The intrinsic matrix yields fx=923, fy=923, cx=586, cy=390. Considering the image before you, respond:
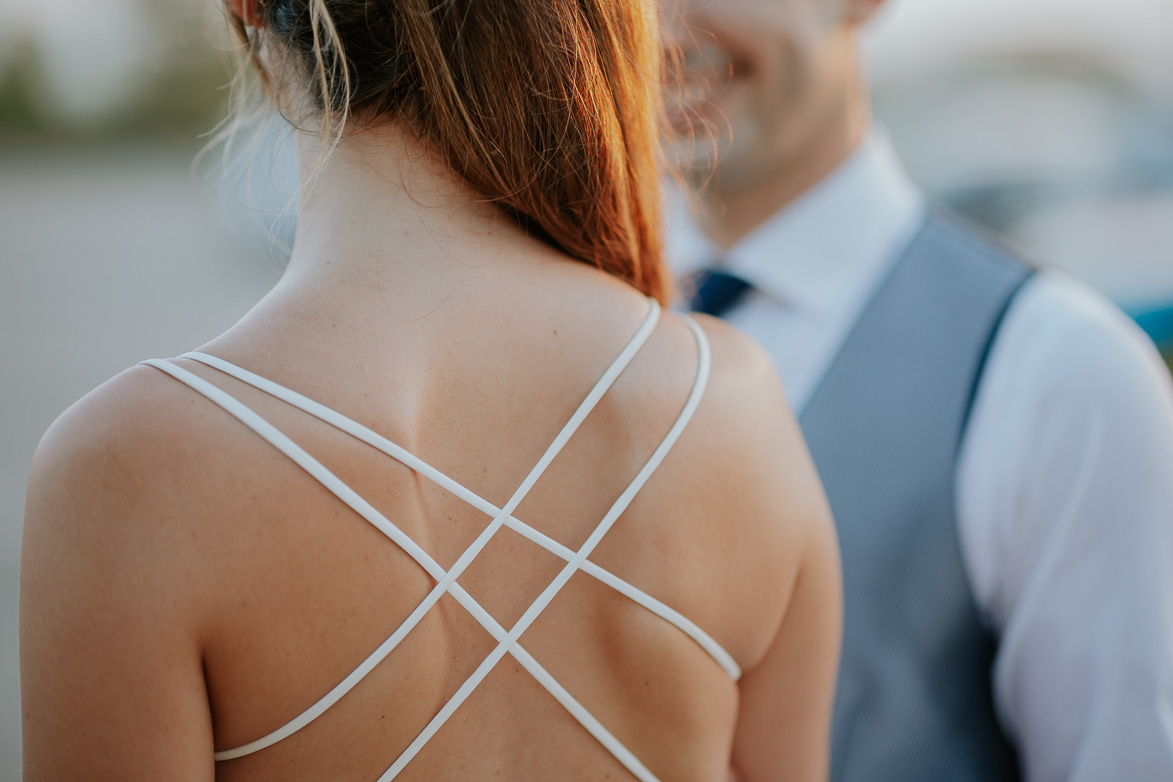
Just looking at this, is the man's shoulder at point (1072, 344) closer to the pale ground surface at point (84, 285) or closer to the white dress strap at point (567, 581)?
the white dress strap at point (567, 581)

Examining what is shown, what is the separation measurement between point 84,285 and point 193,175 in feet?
28.7

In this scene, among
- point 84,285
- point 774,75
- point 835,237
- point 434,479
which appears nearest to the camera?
point 434,479

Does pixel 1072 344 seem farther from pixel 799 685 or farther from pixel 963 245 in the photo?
pixel 799 685

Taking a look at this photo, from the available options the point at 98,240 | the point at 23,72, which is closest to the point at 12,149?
the point at 23,72

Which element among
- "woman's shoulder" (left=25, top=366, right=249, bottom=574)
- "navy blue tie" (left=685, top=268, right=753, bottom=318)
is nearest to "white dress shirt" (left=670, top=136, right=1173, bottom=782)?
"navy blue tie" (left=685, top=268, right=753, bottom=318)

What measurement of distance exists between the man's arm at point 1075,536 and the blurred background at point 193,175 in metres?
1.05

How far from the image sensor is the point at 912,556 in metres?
1.69

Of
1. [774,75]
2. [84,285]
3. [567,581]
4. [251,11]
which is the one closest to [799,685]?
[567,581]

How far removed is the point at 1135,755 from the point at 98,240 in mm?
13822

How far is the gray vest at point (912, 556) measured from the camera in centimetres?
167

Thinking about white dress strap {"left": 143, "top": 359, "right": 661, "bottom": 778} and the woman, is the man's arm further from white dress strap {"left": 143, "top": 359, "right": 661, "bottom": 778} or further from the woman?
white dress strap {"left": 143, "top": 359, "right": 661, "bottom": 778}

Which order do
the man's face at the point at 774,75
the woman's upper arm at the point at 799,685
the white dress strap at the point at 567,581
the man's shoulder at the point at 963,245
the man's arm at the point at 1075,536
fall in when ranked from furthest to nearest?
the man's face at the point at 774,75 → the man's shoulder at the point at 963,245 → the man's arm at the point at 1075,536 → the woman's upper arm at the point at 799,685 → the white dress strap at the point at 567,581

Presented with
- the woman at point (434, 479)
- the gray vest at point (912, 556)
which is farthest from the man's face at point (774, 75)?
the woman at point (434, 479)

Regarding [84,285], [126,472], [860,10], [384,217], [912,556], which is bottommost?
[84,285]
